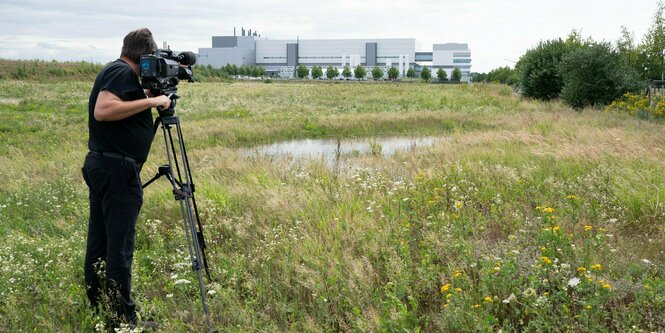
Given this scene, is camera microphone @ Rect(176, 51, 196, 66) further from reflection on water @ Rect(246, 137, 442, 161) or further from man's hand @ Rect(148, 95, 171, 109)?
reflection on water @ Rect(246, 137, 442, 161)

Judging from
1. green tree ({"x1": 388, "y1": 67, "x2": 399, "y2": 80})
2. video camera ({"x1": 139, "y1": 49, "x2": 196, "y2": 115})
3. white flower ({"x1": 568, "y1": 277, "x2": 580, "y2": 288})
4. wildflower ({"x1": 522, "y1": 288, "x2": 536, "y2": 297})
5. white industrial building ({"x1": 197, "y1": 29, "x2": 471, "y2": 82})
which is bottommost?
wildflower ({"x1": 522, "y1": 288, "x2": 536, "y2": 297})

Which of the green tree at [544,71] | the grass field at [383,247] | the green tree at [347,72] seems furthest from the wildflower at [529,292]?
the green tree at [347,72]

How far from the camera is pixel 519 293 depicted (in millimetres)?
3930

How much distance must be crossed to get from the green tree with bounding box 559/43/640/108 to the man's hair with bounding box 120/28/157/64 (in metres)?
24.3

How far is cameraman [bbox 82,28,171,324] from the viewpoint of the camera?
3916 millimetres

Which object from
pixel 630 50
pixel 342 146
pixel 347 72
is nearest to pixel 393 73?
pixel 347 72

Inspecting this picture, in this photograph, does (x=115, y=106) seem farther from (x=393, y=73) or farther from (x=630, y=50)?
(x=393, y=73)

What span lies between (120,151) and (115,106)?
1.22ft

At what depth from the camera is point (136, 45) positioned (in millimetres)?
4098

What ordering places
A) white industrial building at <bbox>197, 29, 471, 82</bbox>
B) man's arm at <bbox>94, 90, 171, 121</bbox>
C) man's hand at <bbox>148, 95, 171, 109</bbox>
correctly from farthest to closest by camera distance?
1. white industrial building at <bbox>197, 29, 471, 82</bbox>
2. man's hand at <bbox>148, 95, 171, 109</bbox>
3. man's arm at <bbox>94, 90, 171, 121</bbox>

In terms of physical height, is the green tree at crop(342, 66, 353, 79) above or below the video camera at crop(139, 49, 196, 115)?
above

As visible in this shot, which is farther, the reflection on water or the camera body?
the reflection on water

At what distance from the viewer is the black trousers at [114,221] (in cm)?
404

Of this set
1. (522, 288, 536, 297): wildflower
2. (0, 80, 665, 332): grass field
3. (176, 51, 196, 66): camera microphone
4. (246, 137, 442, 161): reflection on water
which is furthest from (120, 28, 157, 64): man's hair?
(246, 137, 442, 161): reflection on water
